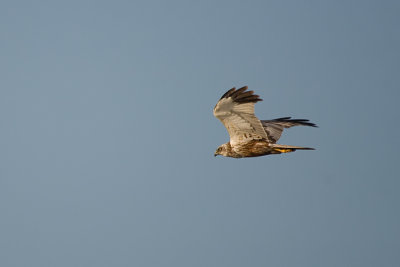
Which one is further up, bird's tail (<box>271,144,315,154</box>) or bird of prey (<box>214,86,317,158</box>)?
bird of prey (<box>214,86,317,158</box>)

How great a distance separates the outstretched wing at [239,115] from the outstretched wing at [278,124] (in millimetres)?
1867

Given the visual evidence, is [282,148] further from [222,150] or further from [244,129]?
[222,150]

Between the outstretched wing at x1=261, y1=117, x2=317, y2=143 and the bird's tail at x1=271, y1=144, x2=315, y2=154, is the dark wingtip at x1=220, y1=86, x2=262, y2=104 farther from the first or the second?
the outstretched wing at x1=261, y1=117, x2=317, y2=143

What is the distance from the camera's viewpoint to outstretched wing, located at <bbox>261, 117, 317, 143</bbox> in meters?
20.5

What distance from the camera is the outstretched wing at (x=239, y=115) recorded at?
16516 mm

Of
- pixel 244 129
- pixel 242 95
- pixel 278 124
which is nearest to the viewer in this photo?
pixel 242 95

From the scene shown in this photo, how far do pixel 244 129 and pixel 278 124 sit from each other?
11.8 feet

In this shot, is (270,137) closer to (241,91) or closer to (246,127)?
(246,127)

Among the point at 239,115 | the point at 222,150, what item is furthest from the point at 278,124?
the point at 239,115

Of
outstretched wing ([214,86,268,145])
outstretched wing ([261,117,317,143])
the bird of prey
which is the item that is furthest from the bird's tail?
outstretched wing ([261,117,317,143])

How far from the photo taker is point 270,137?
20.1m

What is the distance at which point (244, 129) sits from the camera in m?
18.3

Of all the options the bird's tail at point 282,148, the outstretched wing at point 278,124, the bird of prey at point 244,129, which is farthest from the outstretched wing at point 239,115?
the outstretched wing at point 278,124

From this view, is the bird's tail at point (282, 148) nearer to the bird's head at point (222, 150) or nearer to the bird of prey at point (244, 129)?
the bird of prey at point (244, 129)
